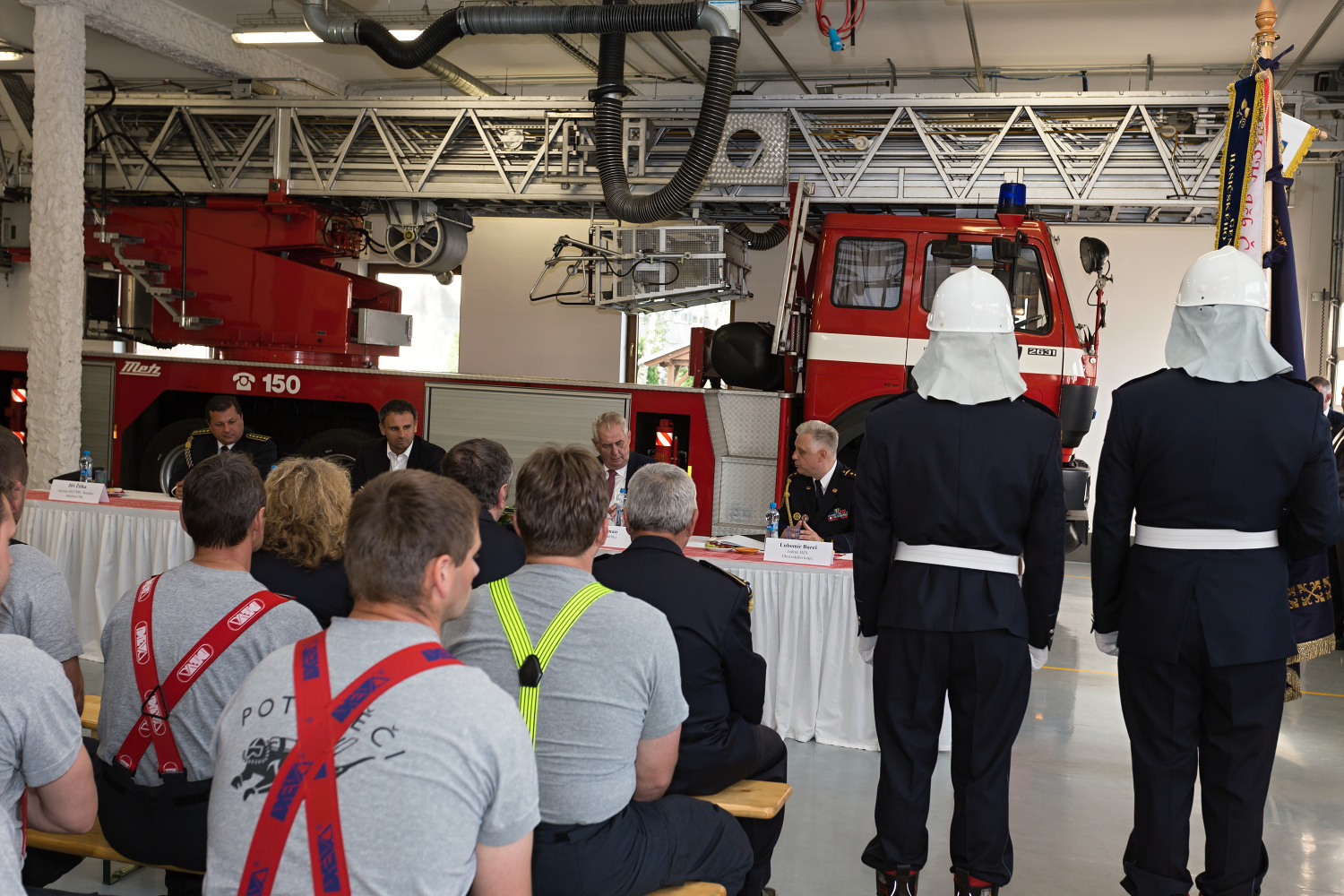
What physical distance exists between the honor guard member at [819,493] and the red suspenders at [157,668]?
3083 millimetres

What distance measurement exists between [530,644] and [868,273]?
5336mm

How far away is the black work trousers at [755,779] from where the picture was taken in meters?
2.59

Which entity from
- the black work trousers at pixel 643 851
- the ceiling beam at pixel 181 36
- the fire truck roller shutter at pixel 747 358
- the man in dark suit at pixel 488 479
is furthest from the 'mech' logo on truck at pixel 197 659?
the ceiling beam at pixel 181 36

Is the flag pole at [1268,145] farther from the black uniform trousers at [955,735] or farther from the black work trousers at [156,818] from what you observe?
the black work trousers at [156,818]

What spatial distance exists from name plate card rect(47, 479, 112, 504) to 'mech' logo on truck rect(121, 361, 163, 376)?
2.50 meters

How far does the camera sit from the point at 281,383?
8.06 meters

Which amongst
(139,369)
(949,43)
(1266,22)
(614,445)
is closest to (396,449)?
(614,445)

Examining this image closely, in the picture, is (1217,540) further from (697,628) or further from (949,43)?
(949,43)

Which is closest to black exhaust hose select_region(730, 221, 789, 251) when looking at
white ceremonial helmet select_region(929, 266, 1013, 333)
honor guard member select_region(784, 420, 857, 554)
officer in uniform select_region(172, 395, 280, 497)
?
honor guard member select_region(784, 420, 857, 554)

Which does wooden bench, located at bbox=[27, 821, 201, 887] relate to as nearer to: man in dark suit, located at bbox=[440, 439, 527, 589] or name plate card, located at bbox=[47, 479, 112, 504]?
man in dark suit, located at bbox=[440, 439, 527, 589]

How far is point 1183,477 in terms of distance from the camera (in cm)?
274

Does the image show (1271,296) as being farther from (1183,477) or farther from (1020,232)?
(1020,232)

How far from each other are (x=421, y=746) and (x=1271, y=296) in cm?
377

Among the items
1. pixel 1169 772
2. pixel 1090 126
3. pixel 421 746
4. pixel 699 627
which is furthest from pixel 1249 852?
pixel 1090 126
